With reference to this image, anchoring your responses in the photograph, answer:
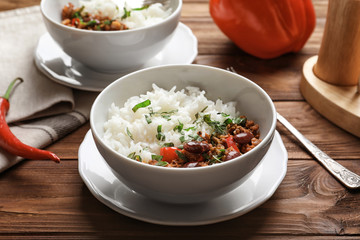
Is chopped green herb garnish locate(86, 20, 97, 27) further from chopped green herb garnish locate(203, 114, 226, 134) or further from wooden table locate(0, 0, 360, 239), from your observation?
chopped green herb garnish locate(203, 114, 226, 134)

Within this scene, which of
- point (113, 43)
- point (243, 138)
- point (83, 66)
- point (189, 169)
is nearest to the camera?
point (189, 169)

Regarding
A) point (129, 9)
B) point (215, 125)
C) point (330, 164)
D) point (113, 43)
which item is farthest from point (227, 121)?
point (129, 9)

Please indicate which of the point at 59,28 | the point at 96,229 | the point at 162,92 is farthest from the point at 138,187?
the point at 59,28

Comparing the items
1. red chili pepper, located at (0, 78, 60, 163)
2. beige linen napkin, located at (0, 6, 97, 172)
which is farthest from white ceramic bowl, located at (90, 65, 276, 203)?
beige linen napkin, located at (0, 6, 97, 172)

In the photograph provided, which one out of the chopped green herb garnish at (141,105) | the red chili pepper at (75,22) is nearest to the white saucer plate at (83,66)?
the red chili pepper at (75,22)

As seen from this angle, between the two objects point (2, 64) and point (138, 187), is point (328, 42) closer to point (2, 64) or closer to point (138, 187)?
point (138, 187)

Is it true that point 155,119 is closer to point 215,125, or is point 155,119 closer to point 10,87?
point 215,125
